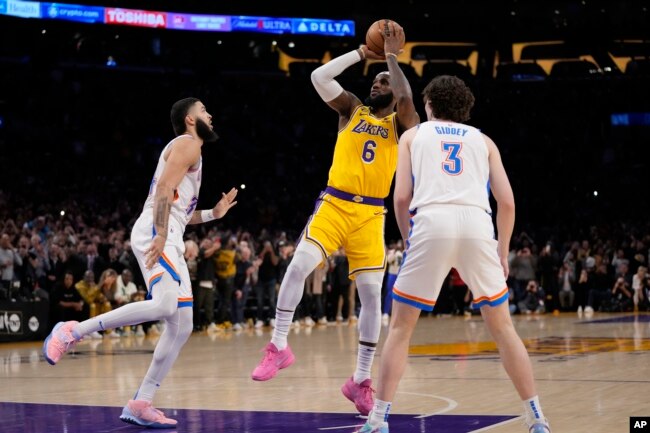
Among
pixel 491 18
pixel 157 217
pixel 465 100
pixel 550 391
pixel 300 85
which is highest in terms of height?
pixel 491 18

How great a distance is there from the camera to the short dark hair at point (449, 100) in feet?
19.5

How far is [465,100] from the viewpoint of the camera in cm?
596

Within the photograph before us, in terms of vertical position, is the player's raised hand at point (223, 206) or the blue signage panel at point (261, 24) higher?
the blue signage panel at point (261, 24)

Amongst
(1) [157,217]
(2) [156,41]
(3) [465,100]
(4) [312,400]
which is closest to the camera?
(3) [465,100]

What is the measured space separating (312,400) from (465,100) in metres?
3.24

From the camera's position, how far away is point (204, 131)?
7484 millimetres

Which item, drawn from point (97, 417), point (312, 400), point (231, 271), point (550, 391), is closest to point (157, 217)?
point (97, 417)

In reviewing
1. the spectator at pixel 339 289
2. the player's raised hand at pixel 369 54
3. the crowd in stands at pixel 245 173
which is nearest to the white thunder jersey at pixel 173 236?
the player's raised hand at pixel 369 54

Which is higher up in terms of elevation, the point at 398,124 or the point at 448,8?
the point at 448,8

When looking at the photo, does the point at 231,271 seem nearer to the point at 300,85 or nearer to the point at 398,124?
the point at 398,124

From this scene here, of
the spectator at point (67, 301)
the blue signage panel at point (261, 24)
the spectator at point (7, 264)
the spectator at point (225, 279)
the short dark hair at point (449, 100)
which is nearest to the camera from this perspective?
the short dark hair at point (449, 100)

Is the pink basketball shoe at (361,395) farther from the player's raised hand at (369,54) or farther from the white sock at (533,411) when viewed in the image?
the player's raised hand at (369,54)

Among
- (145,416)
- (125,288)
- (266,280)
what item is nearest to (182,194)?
(145,416)

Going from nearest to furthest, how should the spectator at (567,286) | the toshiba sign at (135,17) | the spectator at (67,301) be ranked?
1. the spectator at (67,301)
2. the spectator at (567,286)
3. the toshiba sign at (135,17)
